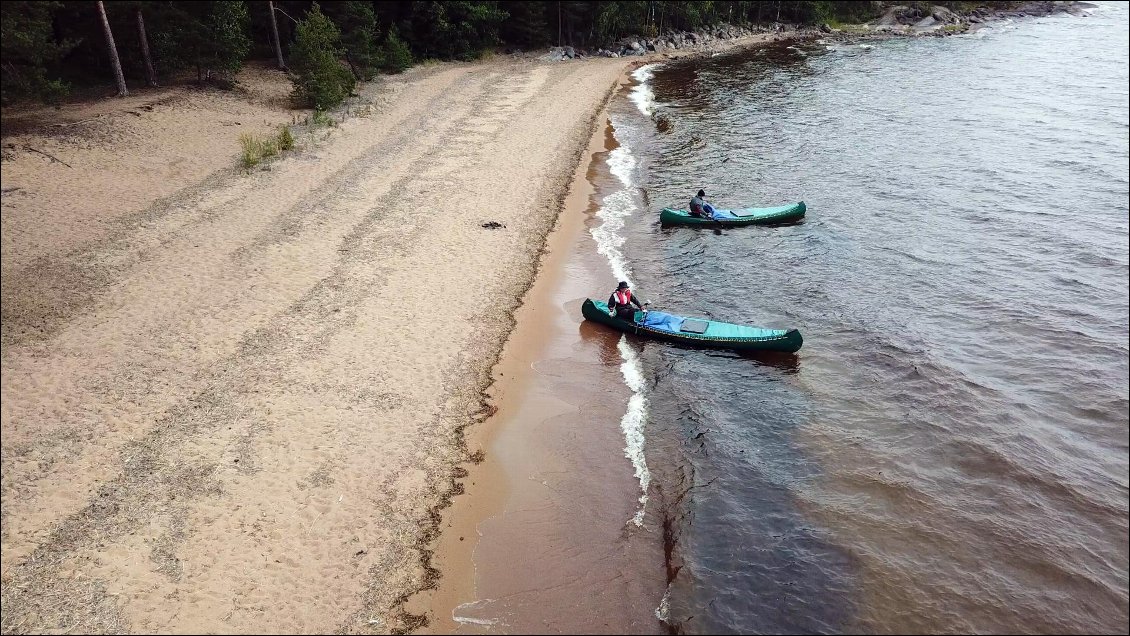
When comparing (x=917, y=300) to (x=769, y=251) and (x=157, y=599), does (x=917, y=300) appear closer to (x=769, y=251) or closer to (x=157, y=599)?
(x=769, y=251)

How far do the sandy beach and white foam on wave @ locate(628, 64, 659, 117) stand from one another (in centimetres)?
1765

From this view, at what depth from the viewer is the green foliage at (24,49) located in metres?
24.9

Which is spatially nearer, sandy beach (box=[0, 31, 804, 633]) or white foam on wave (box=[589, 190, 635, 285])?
sandy beach (box=[0, 31, 804, 633])

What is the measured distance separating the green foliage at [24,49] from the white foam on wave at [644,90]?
1274 inches

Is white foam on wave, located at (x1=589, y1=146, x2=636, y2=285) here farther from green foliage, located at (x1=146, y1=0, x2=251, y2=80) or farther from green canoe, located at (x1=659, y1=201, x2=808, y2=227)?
green foliage, located at (x1=146, y1=0, x2=251, y2=80)

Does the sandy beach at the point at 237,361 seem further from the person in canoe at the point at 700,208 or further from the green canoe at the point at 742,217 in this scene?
the person in canoe at the point at 700,208

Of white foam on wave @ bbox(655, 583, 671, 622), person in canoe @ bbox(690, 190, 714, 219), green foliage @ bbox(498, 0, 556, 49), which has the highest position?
green foliage @ bbox(498, 0, 556, 49)

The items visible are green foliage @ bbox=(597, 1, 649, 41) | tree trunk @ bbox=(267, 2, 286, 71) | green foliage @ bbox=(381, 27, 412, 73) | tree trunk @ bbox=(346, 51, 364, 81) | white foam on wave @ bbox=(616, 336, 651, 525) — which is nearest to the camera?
white foam on wave @ bbox=(616, 336, 651, 525)

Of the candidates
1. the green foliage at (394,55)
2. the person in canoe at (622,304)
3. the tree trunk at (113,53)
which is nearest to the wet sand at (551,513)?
the person in canoe at (622,304)

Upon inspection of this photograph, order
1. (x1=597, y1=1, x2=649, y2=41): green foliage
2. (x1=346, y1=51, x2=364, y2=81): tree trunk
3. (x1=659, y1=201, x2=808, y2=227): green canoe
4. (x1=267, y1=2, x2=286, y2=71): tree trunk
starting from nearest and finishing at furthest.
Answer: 1. (x1=659, y1=201, x2=808, y2=227): green canoe
2. (x1=267, y1=2, x2=286, y2=71): tree trunk
3. (x1=346, y1=51, x2=364, y2=81): tree trunk
4. (x1=597, y1=1, x2=649, y2=41): green foliage

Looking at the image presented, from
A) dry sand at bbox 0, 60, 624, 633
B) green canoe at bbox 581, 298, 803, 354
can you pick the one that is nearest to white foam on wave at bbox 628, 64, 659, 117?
dry sand at bbox 0, 60, 624, 633

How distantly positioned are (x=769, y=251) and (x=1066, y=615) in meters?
16.0

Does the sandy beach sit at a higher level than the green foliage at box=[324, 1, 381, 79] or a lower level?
lower

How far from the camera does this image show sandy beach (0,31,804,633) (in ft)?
37.2
